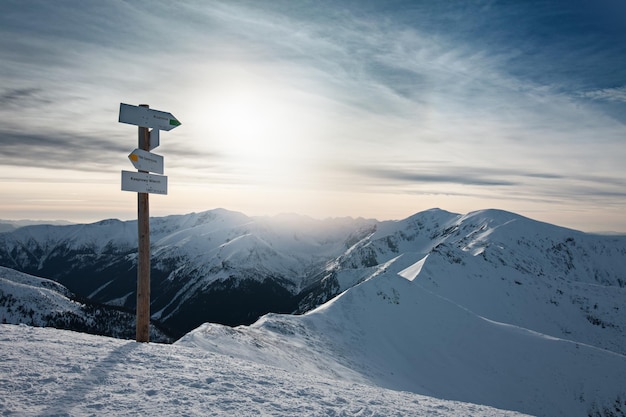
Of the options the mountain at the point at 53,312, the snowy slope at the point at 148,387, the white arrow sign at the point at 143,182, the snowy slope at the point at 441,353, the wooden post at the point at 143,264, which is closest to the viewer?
the snowy slope at the point at 148,387

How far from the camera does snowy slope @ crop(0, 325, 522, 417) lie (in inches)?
279

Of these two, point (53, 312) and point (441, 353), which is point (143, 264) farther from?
point (53, 312)

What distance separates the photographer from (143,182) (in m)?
12.8

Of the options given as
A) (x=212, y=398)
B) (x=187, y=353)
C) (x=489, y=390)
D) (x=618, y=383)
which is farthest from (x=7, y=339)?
(x=618, y=383)

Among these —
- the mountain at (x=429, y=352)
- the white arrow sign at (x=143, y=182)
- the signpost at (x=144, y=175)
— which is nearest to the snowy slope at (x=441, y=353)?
the mountain at (x=429, y=352)

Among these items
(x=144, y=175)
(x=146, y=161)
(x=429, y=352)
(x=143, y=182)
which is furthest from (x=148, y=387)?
(x=429, y=352)

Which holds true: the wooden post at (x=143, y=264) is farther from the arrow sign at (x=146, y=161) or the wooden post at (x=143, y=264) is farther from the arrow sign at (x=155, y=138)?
the arrow sign at (x=146, y=161)

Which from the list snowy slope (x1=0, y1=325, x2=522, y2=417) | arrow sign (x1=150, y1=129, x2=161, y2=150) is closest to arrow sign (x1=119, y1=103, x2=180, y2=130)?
arrow sign (x1=150, y1=129, x2=161, y2=150)

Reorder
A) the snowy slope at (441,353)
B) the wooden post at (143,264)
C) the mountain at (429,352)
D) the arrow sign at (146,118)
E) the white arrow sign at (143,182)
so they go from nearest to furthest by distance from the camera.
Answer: the white arrow sign at (143,182) < the arrow sign at (146,118) < the wooden post at (143,264) < the mountain at (429,352) < the snowy slope at (441,353)

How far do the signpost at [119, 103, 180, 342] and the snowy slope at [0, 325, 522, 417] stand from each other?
1.72m

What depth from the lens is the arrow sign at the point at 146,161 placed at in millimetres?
12375

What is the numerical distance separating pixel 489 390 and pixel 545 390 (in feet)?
33.5

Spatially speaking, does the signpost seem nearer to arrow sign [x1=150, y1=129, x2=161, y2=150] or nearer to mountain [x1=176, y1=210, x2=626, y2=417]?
arrow sign [x1=150, y1=129, x2=161, y2=150]

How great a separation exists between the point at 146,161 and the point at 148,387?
7744 millimetres
